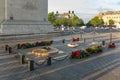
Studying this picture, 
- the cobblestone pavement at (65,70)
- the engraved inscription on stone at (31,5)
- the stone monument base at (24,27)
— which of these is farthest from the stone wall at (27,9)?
the cobblestone pavement at (65,70)

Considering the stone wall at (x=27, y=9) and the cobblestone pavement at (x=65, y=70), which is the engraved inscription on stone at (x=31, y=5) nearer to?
the stone wall at (x=27, y=9)

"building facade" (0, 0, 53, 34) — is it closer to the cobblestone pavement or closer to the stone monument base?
the stone monument base

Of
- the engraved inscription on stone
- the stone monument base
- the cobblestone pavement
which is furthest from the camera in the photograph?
the engraved inscription on stone

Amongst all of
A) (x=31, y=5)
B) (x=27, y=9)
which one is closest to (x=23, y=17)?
(x=27, y=9)

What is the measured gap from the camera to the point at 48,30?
62.8 m

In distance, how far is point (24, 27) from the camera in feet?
184

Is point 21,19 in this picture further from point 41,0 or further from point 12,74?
point 12,74

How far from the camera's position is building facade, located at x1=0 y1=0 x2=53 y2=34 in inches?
2098

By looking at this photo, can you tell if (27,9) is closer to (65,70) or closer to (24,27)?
(24,27)

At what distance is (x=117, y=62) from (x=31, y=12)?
40.4 m

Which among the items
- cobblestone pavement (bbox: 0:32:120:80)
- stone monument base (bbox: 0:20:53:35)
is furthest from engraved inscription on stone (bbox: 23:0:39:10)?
cobblestone pavement (bbox: 0:32:120:80)

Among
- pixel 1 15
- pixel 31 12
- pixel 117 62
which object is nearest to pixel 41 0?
pixel 31 12

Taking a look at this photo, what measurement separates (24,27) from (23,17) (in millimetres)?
3568

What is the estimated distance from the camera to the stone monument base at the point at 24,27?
51906 mm
